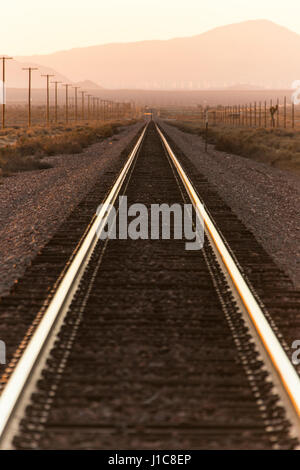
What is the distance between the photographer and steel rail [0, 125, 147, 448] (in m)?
3.73

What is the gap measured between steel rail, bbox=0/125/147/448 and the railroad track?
12 millimetres

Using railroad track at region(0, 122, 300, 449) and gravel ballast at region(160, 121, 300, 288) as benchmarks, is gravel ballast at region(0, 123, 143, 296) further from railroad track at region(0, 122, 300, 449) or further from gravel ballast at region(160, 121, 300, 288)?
gravel ballast at region(160, 121, 300, 288)

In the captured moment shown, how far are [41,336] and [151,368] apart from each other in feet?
3.27

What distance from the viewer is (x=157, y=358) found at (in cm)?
473

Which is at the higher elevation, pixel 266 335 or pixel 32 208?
pixel 32 208

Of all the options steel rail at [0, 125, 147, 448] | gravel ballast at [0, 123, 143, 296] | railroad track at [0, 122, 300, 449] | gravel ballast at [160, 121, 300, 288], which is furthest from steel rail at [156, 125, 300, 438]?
gravel ballast at [0, 123, 143, 296]

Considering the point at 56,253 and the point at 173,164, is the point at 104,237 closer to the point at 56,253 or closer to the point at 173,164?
the point at 56,253

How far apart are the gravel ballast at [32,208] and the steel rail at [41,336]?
0.79 meters

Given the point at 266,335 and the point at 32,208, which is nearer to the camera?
the point at 266,335

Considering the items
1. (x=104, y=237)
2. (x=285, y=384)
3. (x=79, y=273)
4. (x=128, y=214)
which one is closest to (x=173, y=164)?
(x=128, y=214)

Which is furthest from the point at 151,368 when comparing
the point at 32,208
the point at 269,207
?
the point at 269,207

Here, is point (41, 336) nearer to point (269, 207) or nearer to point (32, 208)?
point (32, 208)

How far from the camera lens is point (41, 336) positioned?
4.96m

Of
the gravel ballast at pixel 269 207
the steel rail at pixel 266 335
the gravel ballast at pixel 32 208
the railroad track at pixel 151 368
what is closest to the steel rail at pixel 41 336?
the railroad track at pixel 151 368
